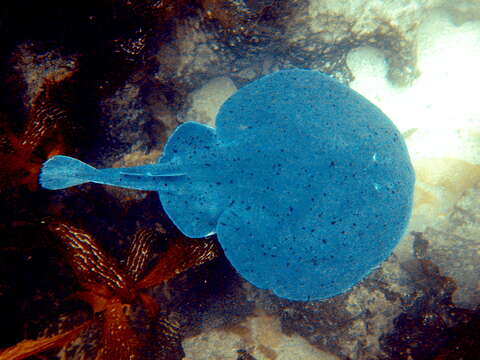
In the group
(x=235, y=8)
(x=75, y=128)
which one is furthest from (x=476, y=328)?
(x=75, y=128)

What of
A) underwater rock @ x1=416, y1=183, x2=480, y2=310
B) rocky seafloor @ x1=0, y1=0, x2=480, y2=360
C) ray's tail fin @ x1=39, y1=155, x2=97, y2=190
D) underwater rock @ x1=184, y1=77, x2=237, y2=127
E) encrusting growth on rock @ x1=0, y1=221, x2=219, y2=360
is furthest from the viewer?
underwater rock @ x1=184, y1=77, x2=237, y2=127

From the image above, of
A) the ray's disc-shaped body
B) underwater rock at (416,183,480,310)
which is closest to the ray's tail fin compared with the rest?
the ray's disc-shaped body

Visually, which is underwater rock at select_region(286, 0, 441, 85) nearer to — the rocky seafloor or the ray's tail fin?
the rocky seafloor

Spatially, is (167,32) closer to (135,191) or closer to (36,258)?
(135,191)

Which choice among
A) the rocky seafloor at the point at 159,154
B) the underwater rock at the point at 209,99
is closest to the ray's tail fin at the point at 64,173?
the rocky seafloor at the point at 159,154

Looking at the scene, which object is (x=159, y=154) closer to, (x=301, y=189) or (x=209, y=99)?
(x=209, y=99)

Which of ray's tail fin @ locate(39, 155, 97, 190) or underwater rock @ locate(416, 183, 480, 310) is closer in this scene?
ray's tail fin @ locate(39, 155, 97, 190)

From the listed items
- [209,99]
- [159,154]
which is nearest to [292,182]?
[159,154]

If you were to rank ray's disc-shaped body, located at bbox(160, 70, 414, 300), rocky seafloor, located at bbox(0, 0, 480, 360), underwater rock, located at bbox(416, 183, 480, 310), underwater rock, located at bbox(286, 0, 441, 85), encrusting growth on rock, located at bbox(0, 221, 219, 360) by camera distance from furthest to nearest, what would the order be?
underwater rock, located at bbox(286, 0, 441, 85), underwater rock, located at bbox(416, 183, 480, 310), rocky seafloor, located at bbox(0, 0, 480, 360), encrusting growth on rock, located at bbox(0, 221, 219, 360), ray's disc-shaped body, located at bbox(160, 70, 414, 300)
